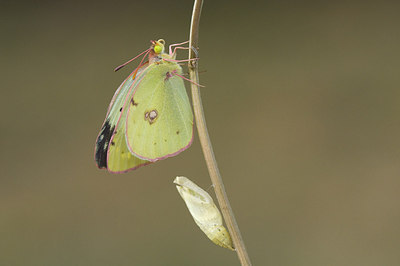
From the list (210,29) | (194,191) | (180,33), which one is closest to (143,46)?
(180,33)

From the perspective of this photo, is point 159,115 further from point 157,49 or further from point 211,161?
point 211,161

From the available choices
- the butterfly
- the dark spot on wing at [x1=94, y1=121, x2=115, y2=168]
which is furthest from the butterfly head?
the dark spot on wing at [x1=94, y1=121, x2=115, y2=168]

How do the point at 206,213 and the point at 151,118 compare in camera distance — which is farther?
the point at 151,118

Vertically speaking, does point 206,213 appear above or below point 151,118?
below

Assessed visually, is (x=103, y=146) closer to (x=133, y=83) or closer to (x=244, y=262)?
(x=133, y=83)

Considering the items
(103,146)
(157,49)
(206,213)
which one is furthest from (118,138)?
(206,213)

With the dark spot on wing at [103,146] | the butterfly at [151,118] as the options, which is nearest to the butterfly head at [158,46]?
the butterfly at [151,118]
